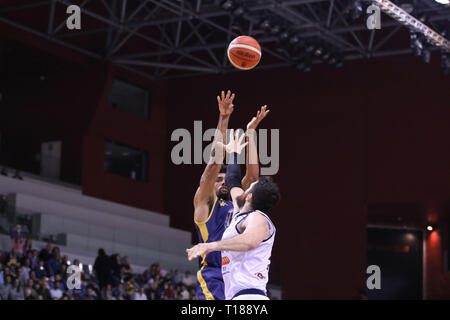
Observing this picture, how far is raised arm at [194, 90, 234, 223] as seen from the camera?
690 cm

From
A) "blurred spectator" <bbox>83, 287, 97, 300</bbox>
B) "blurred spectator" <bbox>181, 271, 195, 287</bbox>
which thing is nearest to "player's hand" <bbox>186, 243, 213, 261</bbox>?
"blurred spectator" <bbox>83, 287, 97, 300</bbox>

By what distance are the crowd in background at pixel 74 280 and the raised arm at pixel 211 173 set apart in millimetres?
9705

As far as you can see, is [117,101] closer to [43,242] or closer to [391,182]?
[43,242]

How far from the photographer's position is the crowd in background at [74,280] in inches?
651

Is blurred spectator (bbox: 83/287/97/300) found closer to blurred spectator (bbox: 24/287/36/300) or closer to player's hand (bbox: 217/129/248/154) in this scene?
blurred spectator (bbox: 24/287/36/300)

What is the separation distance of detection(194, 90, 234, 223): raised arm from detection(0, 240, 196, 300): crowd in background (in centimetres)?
970

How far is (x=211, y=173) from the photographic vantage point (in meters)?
6.93

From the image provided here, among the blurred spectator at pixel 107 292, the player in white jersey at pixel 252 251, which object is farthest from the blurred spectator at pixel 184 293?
the player in white jersey at pixel 252 251

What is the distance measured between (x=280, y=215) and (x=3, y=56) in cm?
977

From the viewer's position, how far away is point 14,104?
2441 cm

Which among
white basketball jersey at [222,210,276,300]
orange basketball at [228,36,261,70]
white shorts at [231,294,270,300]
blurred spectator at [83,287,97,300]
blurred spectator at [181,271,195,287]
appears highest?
orange basketball at [228,36,261,70]

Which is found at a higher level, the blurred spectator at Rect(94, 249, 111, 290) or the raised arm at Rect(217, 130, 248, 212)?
the raised arm at Rect(217, 130, 248, 212)

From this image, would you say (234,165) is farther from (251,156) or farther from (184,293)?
(184,293)

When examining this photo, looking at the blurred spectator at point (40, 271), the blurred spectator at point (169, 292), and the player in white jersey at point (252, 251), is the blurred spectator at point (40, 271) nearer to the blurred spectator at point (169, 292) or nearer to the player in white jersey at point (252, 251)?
the blurred spectator at point (169, 292)
